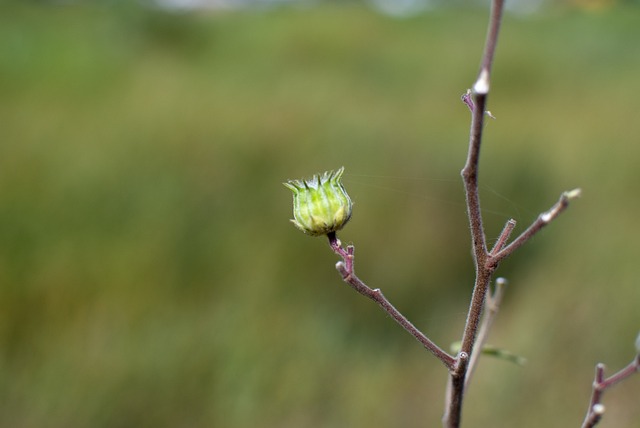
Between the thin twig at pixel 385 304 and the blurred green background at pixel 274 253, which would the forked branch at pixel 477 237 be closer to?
the thin twig at pixel 385 304

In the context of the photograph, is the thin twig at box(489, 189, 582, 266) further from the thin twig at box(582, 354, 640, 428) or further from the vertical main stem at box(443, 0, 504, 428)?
the thin twig at box(582, 354, 640, 428)

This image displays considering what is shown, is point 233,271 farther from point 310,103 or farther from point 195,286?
point 310,103

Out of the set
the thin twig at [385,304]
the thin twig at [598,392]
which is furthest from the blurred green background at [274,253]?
the thin twig at [385,304]

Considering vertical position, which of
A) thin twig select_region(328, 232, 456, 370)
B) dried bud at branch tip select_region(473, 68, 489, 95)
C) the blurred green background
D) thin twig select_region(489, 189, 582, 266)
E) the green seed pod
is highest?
the blurred green background

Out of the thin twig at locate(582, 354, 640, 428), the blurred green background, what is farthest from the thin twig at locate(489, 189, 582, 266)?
the blurred green background

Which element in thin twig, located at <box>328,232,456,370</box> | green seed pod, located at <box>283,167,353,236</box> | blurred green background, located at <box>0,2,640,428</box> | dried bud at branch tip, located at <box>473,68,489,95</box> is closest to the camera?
dried bud at branch tip, located at <box>473,68,489,95</box>

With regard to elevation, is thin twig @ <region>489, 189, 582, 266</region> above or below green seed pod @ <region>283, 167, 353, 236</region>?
below
